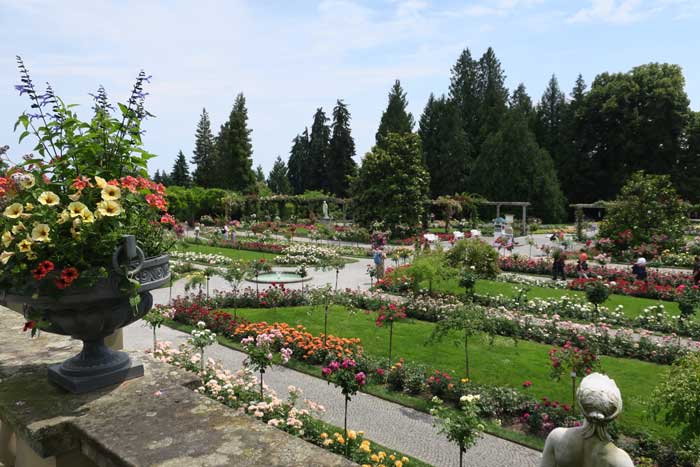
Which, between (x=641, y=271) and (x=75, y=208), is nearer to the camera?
(x=75, y=208)

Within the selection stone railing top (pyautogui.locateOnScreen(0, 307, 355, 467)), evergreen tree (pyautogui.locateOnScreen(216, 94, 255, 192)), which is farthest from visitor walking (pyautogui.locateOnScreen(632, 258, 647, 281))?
evergreen tree (pyautogui.locateOnScreen(216, 94, 255, 192))

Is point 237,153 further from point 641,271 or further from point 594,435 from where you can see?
point 594,435

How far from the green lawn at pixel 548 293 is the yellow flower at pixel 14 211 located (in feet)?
37.6

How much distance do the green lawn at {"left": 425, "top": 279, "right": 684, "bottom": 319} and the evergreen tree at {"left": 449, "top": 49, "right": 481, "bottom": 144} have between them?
113 feet

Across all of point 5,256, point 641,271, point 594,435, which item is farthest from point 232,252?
point 594,435

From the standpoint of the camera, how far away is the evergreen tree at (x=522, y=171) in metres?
39.8

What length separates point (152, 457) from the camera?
64.9 inches

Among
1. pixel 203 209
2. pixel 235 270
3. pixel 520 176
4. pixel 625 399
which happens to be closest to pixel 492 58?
pixel 520 176

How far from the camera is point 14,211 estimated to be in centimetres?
201

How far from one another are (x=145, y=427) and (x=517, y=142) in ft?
136

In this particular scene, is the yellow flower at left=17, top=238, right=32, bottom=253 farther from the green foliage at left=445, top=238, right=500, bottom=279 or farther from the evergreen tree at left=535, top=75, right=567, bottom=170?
the evergreen tree at left=535, top=75, right=567, bottom=170

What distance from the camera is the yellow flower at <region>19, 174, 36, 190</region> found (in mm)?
2062

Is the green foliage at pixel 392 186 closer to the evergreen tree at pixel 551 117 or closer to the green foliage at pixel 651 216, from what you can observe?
the green foliage at pixel 651 216

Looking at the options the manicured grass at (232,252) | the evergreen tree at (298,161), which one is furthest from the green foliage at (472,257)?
the evergreen tree at (298,161)
